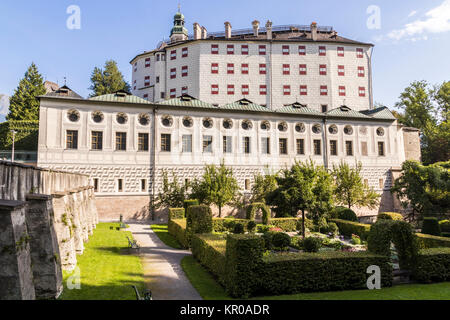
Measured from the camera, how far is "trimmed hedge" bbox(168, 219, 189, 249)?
20128 millimetres

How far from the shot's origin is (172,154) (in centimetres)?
3338

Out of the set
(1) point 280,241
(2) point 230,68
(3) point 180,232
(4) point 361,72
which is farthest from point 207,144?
(4) point 361,72

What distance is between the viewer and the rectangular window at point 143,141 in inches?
1291

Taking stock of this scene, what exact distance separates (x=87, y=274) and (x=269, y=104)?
39.1 metres

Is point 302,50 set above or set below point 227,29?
below

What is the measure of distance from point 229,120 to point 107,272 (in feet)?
79.5

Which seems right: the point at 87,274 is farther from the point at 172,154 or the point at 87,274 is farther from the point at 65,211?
the point at 172,154

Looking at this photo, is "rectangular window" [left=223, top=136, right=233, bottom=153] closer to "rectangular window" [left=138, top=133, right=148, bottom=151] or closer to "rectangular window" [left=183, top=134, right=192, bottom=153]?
"rectangular window" [left=183, top=134, right=192, bottom=153]

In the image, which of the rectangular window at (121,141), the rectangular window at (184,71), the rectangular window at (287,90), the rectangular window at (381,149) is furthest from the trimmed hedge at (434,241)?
the rectangular window at (184,71)

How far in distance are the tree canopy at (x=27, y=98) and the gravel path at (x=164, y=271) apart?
35271 mm

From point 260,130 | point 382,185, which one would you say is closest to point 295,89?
point 260,130

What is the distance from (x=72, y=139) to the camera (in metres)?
30.9

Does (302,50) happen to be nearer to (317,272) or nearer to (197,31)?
(197,31)

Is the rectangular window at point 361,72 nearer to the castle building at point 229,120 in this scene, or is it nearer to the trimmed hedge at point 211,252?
the castle building at point 229,120
